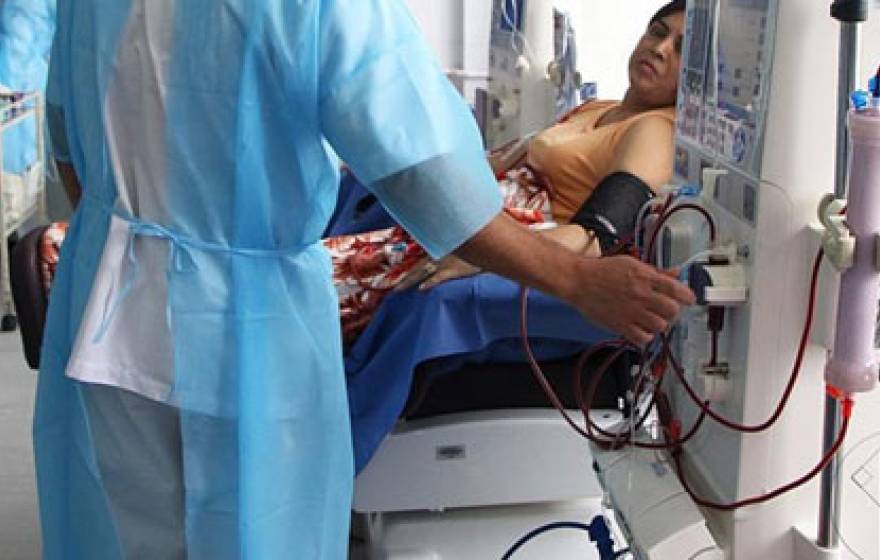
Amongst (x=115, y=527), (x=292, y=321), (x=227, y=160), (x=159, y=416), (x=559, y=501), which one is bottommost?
Answer: (x=559, y=501)

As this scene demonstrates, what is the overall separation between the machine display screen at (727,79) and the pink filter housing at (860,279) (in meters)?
0.15

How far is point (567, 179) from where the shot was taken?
2561mm

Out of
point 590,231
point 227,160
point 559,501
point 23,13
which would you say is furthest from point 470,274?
point 23,13

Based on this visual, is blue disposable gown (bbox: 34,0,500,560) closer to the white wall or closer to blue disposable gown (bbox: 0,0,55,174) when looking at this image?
the white wall

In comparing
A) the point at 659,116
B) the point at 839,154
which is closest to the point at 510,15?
the point at 659,116

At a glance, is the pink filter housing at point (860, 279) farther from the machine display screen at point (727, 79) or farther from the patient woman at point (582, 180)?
the patient woman at point (582, 180)

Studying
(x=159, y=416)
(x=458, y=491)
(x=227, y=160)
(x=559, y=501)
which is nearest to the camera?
(x=227, y=160)

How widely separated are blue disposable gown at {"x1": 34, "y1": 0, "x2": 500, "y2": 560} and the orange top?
3.47ft

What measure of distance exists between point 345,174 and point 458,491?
0.93 meters

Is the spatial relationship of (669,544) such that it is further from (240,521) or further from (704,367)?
(240,521)

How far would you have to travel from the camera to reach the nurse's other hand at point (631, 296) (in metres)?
1.36

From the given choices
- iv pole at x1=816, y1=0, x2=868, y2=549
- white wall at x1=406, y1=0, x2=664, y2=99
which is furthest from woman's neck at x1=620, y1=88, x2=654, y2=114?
iv pole at x1=816, y1=0, x2=868, y2=549

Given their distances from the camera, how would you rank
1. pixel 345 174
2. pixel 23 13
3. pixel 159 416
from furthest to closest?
pixel 23 13 → pixel 345 174 → pixel 159 416

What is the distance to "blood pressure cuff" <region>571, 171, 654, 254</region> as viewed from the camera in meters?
2.07
